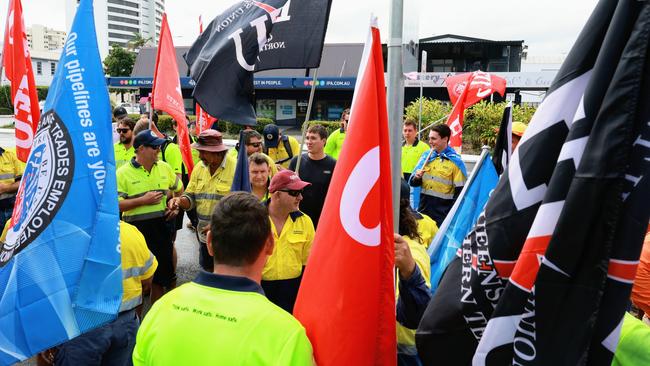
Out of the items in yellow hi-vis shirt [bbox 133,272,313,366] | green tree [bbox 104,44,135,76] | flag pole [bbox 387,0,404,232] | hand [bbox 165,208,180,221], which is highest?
green tree [bbox 104,44,135,76]

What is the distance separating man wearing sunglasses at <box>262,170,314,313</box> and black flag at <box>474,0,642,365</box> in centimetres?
Answer: 236

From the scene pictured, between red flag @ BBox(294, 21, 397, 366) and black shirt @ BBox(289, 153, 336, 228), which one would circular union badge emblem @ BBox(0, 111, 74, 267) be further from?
black shirt @ BBox(289, 153, 336, 228)

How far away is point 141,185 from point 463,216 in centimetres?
333

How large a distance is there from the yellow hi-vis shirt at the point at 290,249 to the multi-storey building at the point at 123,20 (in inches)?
5606

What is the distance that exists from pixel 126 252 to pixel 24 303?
2.98 ft

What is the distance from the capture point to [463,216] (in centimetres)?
337

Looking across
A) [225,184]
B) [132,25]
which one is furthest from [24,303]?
[132,25]

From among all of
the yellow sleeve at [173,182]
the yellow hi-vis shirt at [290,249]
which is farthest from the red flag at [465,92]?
the yellow hi-vis shirt at [290,249]

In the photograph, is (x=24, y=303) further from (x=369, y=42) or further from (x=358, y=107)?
(x=369, y=42)

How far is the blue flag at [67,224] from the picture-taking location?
2.27 metres

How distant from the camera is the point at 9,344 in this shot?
2.24 meters

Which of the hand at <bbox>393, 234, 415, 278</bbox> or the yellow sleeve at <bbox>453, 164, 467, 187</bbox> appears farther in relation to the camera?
the yellow sleeve at <bbox>453, 164, 467, 187</bbox>

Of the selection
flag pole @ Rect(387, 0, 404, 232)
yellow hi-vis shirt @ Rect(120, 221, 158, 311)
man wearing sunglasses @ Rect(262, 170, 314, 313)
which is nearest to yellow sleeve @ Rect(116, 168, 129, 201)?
yellow hi-vis shirt @ Rect(120, 221, 158, 311)

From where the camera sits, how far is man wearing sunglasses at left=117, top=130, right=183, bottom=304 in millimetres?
5105
